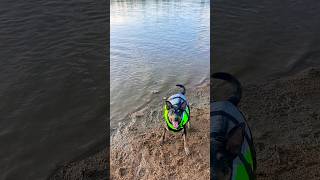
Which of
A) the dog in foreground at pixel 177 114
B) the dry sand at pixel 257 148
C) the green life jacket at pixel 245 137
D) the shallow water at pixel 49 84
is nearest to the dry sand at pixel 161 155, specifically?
the dry sand at pixel 257 148

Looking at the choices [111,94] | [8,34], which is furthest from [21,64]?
[111,94]

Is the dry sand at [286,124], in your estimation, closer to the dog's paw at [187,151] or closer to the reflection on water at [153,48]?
the dog's paw at [187,151]

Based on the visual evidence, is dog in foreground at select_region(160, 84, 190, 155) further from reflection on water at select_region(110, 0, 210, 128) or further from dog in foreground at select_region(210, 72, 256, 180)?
reflection on water at select_region(110, 0, 210, 128)

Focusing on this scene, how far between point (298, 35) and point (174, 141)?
19.8ft

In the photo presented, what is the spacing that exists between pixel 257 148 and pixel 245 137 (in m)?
2.06

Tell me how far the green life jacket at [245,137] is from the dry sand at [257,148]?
1274 millimetres

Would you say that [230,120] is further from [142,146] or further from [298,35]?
[298,35]

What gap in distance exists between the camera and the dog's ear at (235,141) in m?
4.79

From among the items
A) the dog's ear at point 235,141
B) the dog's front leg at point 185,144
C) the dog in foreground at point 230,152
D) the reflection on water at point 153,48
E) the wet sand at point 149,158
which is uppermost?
the dog's ear at point 235,141

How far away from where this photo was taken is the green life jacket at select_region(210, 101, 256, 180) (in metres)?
4.95

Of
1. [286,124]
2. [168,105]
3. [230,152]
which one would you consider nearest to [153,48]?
[168,105]

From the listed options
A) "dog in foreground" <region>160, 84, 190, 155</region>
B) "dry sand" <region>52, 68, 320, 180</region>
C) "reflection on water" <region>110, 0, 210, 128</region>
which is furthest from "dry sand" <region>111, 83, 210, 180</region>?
"reflection on water" <region>110, 0, 210, 128</region>

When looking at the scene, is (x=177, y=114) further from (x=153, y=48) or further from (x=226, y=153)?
(x=153, y=48)

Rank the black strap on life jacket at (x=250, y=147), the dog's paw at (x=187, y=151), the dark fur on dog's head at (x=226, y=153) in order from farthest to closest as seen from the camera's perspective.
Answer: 1. the dog's paw at (x=187, y=151)
2. the black strap on life jacket at (x=250, y=147)
3. the dark fur on dog's head at (x=226, y=153)
